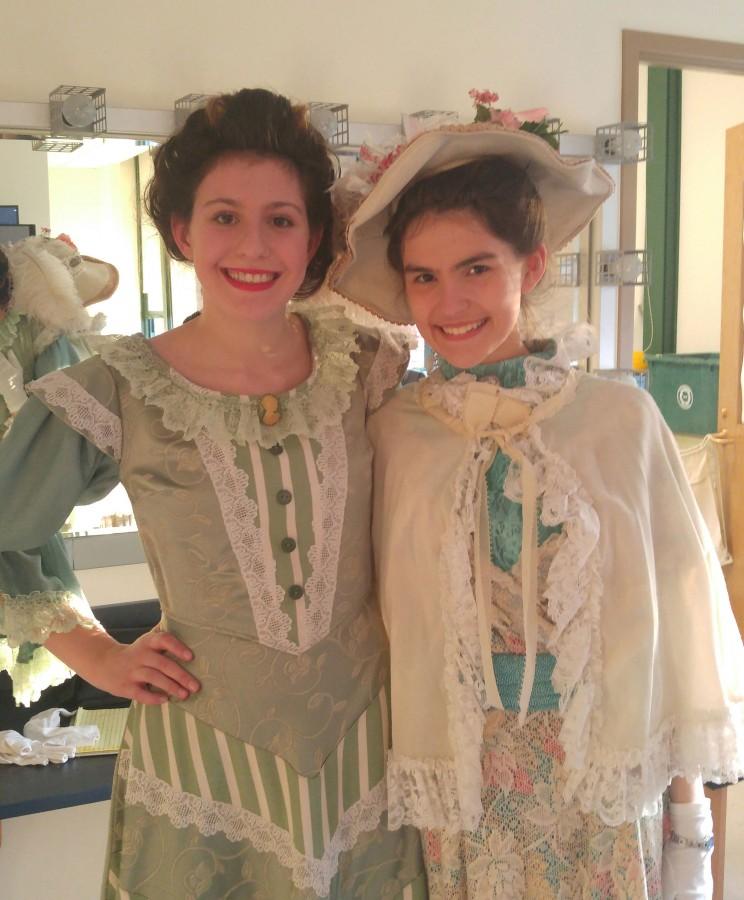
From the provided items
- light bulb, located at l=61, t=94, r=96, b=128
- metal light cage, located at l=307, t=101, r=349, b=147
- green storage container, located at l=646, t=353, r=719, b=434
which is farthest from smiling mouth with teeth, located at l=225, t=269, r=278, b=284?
green storage container, located at l=646, t=353, r=719, b=434

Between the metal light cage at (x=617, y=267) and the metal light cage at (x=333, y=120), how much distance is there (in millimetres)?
762

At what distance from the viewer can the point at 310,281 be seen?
4.39 feet

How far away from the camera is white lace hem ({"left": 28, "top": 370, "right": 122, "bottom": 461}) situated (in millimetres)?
1107

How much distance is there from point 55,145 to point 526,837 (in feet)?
5.20

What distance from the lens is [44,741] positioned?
6.11ft

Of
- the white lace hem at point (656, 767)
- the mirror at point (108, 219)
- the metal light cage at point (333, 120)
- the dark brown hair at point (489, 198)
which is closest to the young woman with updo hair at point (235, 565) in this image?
the dark brown hair at point (489, 198)

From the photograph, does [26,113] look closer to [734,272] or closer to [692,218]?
[734,272]

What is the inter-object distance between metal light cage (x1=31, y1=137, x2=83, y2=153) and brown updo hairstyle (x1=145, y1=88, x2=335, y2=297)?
78cm

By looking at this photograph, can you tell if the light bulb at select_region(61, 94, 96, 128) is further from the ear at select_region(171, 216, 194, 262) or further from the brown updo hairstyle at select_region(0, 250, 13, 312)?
the ear at select_region(171, 216, 194, 262)

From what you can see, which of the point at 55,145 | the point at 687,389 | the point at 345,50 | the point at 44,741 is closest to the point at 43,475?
the point at 44,741

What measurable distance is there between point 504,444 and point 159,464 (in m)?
0.43

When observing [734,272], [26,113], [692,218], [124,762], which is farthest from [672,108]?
[124,762]

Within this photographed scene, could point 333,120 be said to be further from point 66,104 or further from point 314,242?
point 314,242
